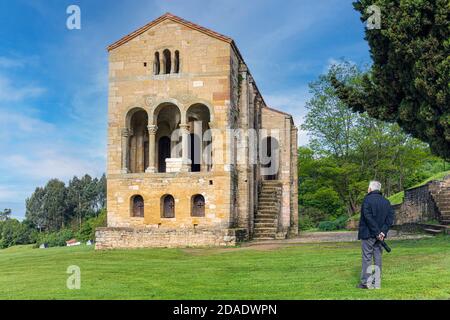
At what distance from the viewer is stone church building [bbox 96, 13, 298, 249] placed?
23312 mm

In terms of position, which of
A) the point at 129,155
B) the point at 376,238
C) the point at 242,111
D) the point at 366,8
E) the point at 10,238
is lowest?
the point at 10,238

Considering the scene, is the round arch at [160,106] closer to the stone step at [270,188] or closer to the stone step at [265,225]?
the stone step at [265,225]

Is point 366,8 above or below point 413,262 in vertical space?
above

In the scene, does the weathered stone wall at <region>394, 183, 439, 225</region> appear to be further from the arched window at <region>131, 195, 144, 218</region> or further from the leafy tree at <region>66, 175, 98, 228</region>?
the leafy tree at <region>66, 175, 98, 228</region>

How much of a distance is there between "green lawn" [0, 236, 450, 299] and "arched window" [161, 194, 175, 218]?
20.6 feet

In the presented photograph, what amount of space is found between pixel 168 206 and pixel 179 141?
4.34 metres

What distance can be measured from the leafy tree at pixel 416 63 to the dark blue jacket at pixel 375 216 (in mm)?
6921

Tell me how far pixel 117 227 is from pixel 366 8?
14.7 meters

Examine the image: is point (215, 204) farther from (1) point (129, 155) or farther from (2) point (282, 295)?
(2) point (282, 295)

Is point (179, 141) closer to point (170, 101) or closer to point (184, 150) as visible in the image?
point (170, 101)

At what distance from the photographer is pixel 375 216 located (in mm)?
9359

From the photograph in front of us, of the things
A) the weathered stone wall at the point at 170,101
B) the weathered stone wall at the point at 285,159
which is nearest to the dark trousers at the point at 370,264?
the weathered stone wall at the point at 170,101

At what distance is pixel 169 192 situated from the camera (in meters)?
23.7
